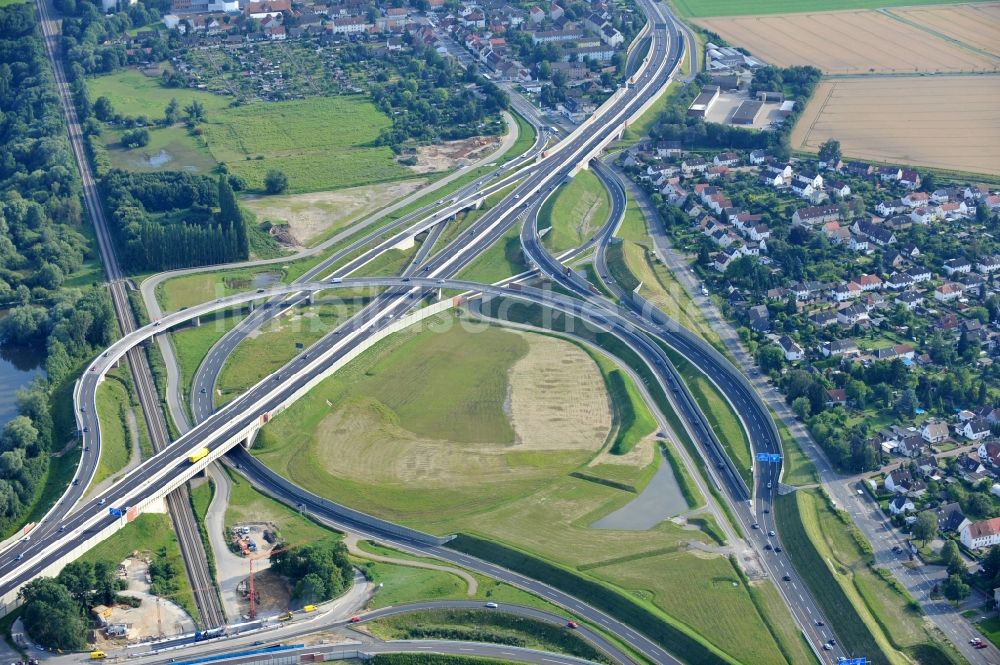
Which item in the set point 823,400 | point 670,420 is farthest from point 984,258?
point 670,420

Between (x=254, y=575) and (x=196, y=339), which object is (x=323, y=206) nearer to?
(x=196, y=339)

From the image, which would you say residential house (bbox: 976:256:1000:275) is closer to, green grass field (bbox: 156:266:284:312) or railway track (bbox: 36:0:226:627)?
green grass field (bbox: 156:266:284:312)

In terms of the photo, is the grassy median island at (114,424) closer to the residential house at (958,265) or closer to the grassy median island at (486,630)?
the grassy median island at (486,630)

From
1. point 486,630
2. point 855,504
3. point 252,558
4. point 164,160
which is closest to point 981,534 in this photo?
point 855,504

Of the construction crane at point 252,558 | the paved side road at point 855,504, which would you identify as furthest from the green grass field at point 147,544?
the paved side road at point 855,504

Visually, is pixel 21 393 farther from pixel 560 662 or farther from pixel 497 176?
pixel 497 176
